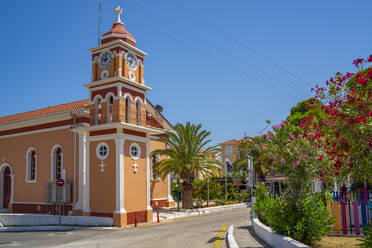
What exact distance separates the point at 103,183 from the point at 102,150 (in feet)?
6.40

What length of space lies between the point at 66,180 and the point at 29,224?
3376mm

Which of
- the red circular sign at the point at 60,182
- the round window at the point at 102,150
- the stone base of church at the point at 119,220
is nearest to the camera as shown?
the stone base of church at the point at 119,220

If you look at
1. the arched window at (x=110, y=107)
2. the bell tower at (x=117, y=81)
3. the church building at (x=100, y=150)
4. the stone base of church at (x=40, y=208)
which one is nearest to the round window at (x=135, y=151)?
the church building at (x=100, y=150)

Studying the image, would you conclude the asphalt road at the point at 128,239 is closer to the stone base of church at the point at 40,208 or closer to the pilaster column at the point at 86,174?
the pilaster column at the point at 86,174

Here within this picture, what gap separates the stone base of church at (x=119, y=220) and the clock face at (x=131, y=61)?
29.5ft

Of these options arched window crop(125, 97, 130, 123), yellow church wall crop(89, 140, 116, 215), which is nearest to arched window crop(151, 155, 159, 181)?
arched window crop(125, 97, 130, 123)

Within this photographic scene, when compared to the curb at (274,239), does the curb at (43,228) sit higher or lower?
lower

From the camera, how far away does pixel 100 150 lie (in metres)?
20.1

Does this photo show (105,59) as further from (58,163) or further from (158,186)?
(158,186)

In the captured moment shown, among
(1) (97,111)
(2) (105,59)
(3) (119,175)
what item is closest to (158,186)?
(3) (119,175)

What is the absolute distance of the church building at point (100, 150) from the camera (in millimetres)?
19500

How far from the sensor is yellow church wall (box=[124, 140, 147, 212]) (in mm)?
19406

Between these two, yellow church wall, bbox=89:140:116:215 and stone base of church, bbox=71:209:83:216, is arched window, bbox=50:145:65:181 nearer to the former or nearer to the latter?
stone base of church, bbox=71:209:83:216

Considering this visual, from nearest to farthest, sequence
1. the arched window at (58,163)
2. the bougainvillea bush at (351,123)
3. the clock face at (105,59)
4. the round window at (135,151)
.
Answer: the bougainvillea bush at (351,123)
the round window at (135,151)
the clock face at (105,59)
the arched window at (58,163)
